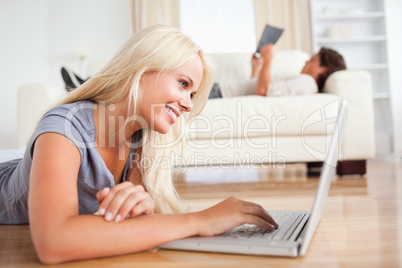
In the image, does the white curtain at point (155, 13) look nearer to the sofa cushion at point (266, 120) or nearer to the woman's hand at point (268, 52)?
the woman's hand at point (268, 52)

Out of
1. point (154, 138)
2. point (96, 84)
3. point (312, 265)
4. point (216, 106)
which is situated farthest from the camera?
point (216, 106)

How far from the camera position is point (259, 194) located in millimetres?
1782

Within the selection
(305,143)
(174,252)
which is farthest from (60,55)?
(174,252)

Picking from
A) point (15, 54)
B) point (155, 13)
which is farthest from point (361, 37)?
point (15, 54)

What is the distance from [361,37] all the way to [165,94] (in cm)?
402

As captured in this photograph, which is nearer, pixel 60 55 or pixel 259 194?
pixel 259 194

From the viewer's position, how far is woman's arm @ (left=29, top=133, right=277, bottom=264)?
65 cm

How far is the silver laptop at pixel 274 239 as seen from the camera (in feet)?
2.16

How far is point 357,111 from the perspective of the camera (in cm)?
234

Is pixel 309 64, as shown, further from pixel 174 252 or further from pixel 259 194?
pixel 174 252

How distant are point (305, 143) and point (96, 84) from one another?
4.97 feet

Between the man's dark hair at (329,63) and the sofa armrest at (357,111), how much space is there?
0.24 metres

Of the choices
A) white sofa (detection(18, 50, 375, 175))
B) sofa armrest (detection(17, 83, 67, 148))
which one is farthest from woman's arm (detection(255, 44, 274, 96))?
sofa armrest (detection(17, 83, 67, 148))

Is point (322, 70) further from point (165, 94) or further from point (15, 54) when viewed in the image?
point (15, 54)
